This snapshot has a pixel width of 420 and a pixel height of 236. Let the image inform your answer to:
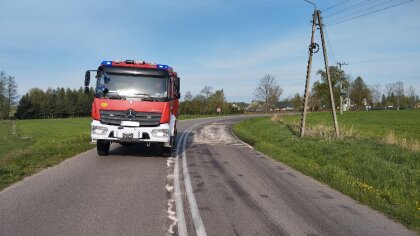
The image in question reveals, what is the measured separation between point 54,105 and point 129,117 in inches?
4159

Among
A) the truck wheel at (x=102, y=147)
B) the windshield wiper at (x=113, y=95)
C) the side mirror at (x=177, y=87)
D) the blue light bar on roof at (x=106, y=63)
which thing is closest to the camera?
the windshield wiper at (x=113, y=95)

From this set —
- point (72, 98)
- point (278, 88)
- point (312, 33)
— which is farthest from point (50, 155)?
point (72, 98)

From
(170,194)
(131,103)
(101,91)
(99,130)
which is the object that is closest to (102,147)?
(99,130)

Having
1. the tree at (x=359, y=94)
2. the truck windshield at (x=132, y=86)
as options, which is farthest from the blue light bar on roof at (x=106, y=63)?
the tree at (x=359, y=94)

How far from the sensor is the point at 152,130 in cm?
1175

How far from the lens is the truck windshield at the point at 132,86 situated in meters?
11.8

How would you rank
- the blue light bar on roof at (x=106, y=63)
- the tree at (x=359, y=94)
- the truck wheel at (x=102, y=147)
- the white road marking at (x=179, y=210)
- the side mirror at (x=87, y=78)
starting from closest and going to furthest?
1. the white road marking at (x=179, y=210)
2. the side mirror at (x=87, y=78)
3. the blue light bar on roof at (x=106, y=63)
4. the truck wheel at (x=102, y=147)
5. the tree at (x=359, y=94)

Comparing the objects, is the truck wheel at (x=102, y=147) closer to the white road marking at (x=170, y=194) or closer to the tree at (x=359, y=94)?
the white road marking at (x=170, y=194)

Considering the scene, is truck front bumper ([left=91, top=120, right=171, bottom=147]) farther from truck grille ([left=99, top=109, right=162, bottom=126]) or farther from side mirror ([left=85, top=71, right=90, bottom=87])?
side mirror ([left=85, top=71, right=90, bottom=87])

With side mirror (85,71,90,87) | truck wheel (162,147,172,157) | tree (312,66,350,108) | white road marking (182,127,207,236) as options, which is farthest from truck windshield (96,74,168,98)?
tree (312,66,350,108)

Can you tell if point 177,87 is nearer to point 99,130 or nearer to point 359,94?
point 99,130

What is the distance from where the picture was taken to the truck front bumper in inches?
456

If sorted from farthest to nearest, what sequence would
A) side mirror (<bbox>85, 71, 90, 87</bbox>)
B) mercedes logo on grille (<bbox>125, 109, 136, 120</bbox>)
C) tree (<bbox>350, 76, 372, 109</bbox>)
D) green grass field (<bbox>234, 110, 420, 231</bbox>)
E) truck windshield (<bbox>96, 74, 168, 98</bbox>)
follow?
tree (<bbox>350, 76, 372, 109</bbox>), side mirror (<bbox>85, 71, 90, 87</bbox>), truck windshield (<bbox>96, 74, 168, 98</bbox>), mercedes logo on grille (<bbox>125, 109, 136, 120</bbox>), green grass field (<bbox>234, 110, 420, 231</bbox>)

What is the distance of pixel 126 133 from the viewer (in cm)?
1159
